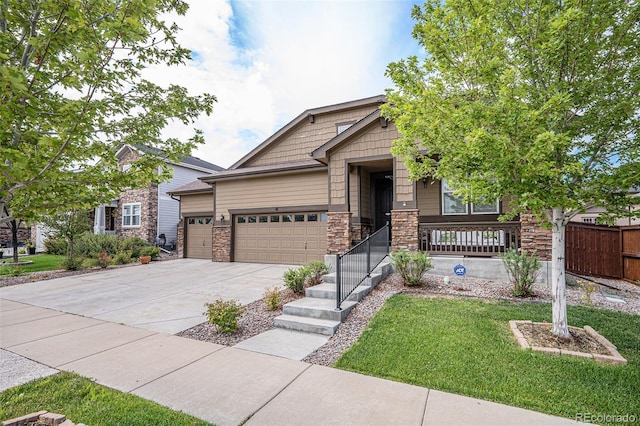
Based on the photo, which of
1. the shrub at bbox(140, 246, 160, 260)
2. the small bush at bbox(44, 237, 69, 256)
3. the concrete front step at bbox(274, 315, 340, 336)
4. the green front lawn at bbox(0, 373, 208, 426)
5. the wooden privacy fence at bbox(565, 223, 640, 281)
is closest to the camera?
the green front lawn at bbox(0, 373, 208, 426)

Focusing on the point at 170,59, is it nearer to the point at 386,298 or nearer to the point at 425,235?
the point at 386,298

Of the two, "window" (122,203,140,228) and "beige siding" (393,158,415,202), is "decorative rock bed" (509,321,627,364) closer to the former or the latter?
"beige siding" (393,158,415,202)

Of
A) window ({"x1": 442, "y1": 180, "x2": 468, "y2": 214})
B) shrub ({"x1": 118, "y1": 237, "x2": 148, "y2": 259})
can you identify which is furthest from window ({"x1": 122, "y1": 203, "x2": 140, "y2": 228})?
window ({"x1": 442, "y1": 180, "x2": 468, "y2": 214})

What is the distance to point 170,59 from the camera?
4922 millimetres

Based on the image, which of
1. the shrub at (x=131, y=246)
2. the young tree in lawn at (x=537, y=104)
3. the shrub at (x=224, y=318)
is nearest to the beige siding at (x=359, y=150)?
the young tree in lawn at (x=537, y=104)

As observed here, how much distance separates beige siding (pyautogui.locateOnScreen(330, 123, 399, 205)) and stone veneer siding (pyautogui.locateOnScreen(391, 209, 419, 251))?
6.44ft

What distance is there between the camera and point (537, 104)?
4094 millimetres

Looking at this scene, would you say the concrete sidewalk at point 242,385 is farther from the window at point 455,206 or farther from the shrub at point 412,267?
the window at point 455,206

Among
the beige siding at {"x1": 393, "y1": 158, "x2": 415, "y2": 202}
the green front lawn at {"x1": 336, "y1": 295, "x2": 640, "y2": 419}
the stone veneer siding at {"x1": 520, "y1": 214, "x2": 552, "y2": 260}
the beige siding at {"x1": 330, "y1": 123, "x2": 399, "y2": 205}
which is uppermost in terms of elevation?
the beige siding at {"x1": 330, "y1": 123, "x2": 399, "y2": 205}

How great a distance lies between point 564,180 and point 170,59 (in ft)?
20.3

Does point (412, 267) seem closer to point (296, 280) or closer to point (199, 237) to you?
point (296, 280)

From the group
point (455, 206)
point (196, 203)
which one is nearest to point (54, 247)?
point (196, 203)

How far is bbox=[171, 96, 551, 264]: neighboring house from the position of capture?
30.0ft

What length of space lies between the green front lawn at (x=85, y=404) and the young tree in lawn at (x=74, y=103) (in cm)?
193
